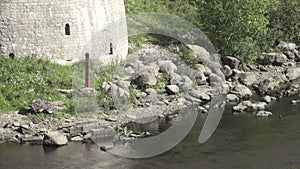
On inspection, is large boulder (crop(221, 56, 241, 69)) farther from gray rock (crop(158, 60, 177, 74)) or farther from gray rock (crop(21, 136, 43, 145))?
gray rock (crop(21, 136, 43, 145))

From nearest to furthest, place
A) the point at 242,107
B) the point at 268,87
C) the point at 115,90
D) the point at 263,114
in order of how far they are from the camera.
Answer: the point at 115,90
the point at 263,114
the point at 242,107
the point at 268,87

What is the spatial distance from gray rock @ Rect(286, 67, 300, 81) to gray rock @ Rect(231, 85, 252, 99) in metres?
3.21

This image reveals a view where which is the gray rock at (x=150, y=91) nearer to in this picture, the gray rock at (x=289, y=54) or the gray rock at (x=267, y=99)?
the gray rock at (x=267, y=99)

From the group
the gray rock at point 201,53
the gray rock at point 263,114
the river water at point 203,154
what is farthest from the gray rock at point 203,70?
the river water at point 203,154

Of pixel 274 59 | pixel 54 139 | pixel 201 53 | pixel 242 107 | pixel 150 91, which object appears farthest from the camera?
pixel 274 59

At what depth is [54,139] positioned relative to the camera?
2344 centimetres

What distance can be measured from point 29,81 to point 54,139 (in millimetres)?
4411

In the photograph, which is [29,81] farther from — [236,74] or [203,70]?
[236,74]

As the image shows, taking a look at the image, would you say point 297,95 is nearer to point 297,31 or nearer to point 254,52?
point 254,52

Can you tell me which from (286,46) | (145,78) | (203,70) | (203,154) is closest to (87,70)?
(145,78)

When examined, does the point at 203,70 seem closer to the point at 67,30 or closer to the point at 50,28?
the point at 67,30

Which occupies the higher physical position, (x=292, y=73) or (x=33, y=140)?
(x=292, y=73)

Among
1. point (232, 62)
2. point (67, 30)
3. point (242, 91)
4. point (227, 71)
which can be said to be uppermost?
point (67, 30)

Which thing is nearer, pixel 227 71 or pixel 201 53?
pixel 227 71
